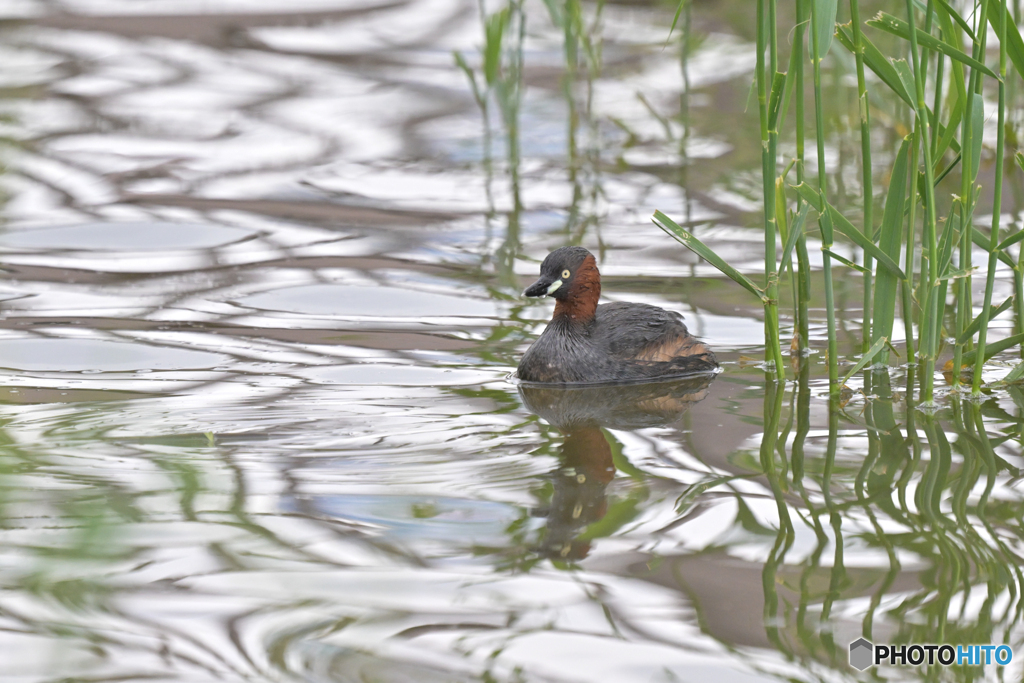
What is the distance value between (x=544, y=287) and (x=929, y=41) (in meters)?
1.73

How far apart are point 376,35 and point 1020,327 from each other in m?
8.06

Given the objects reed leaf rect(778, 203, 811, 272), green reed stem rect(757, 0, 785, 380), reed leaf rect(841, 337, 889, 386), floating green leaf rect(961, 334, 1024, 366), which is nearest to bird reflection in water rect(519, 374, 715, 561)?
green reed stem rect(757, 0, 785, 380)

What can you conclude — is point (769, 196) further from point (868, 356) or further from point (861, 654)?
point (861, 654)

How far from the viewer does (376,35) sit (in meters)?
11.2

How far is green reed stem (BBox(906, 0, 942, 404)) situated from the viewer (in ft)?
12.4

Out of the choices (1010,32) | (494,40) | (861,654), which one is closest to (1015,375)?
(1010,32)

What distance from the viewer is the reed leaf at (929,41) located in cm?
359

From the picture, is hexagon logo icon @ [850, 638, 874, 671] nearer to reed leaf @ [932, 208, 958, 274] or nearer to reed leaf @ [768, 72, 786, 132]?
reed leaf @ [932, 208, 958, 274]

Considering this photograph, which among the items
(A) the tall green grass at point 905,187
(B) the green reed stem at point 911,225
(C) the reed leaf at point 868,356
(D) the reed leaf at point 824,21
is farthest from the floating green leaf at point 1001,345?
(D) the reed leaf at point 824,21

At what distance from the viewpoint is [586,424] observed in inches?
169

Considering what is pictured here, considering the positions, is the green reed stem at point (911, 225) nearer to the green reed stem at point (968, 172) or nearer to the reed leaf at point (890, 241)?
the reed leaf at point (890, 241)

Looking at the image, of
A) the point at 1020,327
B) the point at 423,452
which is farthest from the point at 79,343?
the point at 1020,327

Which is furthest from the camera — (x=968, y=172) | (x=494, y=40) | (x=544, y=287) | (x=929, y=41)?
(x=494, y=40)

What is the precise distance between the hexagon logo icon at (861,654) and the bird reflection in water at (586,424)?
2.51 ft
